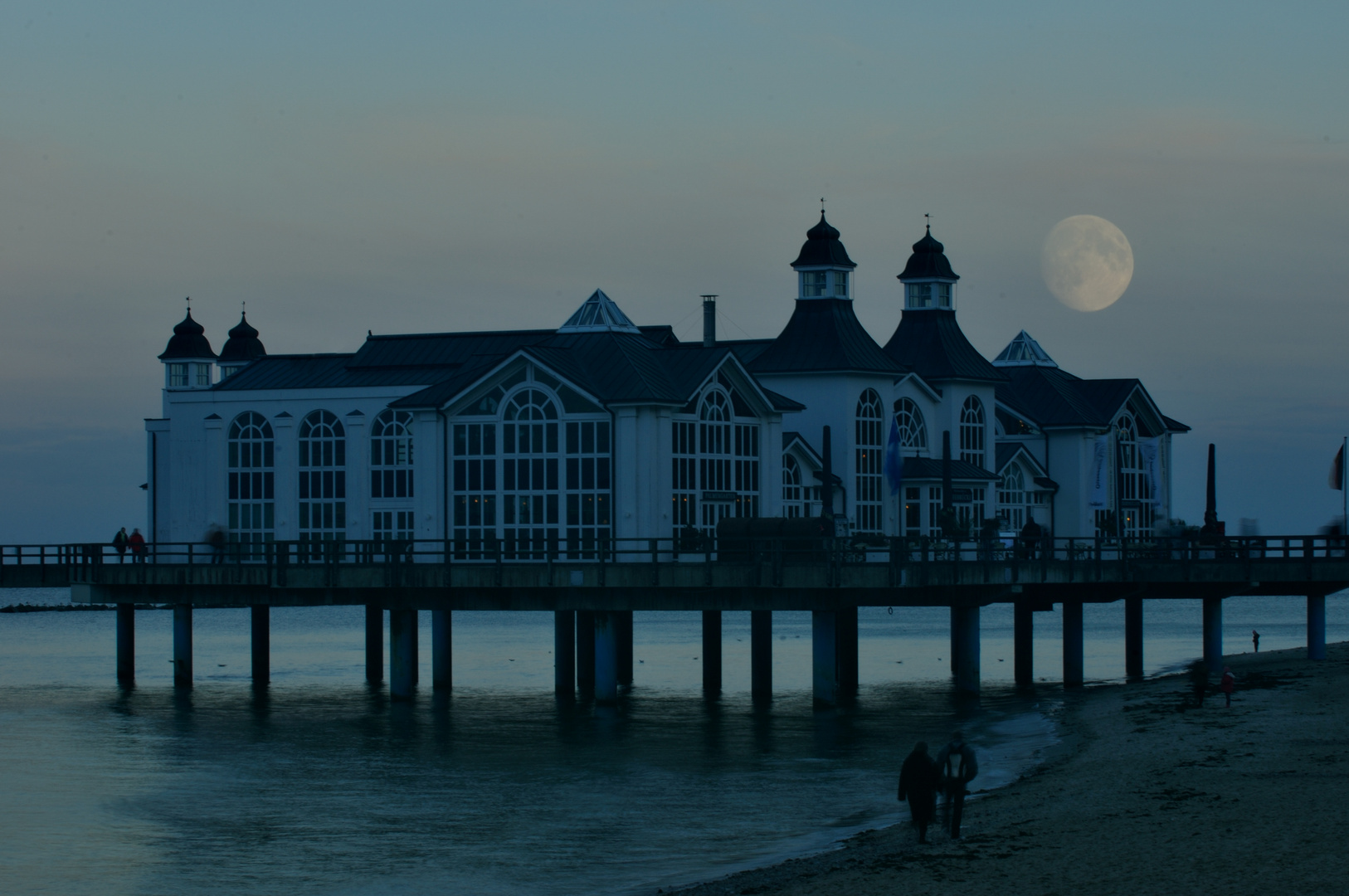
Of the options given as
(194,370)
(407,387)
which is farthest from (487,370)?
(194,370)

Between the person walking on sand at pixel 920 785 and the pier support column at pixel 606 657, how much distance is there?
1937 cm

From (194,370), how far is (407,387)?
1666 cm

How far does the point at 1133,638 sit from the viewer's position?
175 ft

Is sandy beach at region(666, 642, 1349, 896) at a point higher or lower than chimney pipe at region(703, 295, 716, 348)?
lower

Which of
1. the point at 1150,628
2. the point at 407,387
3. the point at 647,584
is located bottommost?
the point at 1150,628

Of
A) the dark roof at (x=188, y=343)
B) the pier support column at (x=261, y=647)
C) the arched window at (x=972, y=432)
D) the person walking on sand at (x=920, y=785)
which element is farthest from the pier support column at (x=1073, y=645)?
the dark roof at (x=188, y=343)

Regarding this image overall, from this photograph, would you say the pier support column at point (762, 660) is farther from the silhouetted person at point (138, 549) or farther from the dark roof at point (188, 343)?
the dark roof at point (188, 343)

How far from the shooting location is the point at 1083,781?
2875 centimetres

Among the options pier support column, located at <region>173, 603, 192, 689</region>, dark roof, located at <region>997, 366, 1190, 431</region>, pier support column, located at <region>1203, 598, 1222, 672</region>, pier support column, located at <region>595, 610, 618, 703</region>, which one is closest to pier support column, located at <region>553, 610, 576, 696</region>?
pier support column, located at <region>595, 610, 618, 703</region>

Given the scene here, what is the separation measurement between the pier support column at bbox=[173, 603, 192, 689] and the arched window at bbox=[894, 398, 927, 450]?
23520mm

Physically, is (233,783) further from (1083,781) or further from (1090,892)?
(1090,892)

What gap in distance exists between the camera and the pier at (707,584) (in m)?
40.3

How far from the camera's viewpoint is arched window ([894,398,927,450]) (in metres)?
60.2

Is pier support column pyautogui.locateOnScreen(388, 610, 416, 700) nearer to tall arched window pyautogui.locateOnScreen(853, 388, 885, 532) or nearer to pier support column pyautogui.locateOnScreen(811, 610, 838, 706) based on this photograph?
pier support column pyautogui.locateOnScreen(811, 610, 838, 706)
